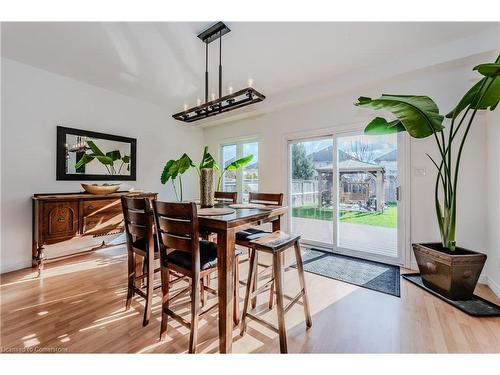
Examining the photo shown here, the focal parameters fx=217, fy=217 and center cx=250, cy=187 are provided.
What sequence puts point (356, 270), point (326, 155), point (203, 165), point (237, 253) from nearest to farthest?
point (237, 253) → point (203, 165) → point (356, 270) → point (326, 155)

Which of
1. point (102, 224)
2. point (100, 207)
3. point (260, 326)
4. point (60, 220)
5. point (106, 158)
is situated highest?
point (106, 158)

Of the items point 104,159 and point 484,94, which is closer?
point 484,94

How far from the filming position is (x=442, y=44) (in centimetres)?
235

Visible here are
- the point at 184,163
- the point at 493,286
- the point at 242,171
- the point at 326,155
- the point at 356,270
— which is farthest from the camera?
the point at 242,171

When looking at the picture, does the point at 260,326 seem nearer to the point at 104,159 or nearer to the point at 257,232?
the point at 257,232

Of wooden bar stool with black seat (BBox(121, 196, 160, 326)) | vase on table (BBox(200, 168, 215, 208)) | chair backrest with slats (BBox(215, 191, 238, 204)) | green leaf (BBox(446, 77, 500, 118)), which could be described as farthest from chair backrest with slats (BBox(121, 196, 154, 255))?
green leaf (BBox(446, 77, 500, 118))

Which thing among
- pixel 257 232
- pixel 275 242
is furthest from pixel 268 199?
pixel 275 242

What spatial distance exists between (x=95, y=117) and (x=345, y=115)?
12.5 feet

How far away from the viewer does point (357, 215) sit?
3.28m

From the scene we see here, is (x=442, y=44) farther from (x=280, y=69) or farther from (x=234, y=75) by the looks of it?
(x=234, y=75)

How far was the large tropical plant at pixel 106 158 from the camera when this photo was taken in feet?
10.6

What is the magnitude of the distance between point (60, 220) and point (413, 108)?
3.92 m

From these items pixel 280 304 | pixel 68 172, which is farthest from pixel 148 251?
pixel 68 172
